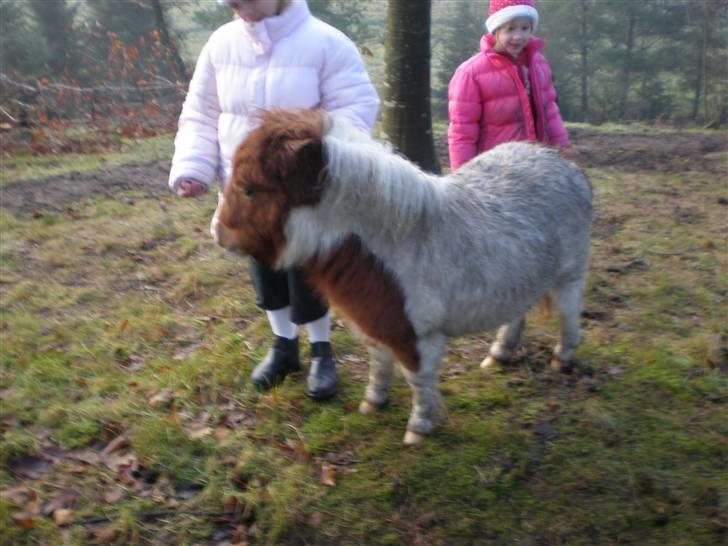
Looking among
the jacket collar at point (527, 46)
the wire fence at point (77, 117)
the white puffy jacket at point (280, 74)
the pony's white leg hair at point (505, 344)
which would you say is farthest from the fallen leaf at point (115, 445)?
the wire fence at point (77, 117)

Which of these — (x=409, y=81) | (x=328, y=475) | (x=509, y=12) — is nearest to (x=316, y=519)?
(x=328, y=475)

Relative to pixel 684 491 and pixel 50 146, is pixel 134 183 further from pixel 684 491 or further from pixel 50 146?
pixel 684 491

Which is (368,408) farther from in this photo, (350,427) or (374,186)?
(374,186)

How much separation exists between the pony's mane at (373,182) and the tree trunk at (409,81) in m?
3.03

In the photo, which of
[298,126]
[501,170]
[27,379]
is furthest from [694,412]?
[27,379]

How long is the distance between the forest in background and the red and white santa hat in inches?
284

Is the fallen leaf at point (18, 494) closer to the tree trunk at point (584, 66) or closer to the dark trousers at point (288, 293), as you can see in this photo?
the dark trousers at point (288, 293)

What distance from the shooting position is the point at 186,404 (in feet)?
11.4

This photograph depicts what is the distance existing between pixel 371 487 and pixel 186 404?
4.27 ft

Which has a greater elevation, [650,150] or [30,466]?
[650,150]

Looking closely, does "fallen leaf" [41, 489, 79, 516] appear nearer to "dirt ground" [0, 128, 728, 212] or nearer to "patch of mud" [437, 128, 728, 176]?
"dirt ground" [0, 128, 728, 212]

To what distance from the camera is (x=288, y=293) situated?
3.33 meters

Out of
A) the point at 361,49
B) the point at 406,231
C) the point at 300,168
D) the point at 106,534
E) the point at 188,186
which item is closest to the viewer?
the point at 300,168

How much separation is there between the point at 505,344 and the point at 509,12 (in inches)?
78.2
